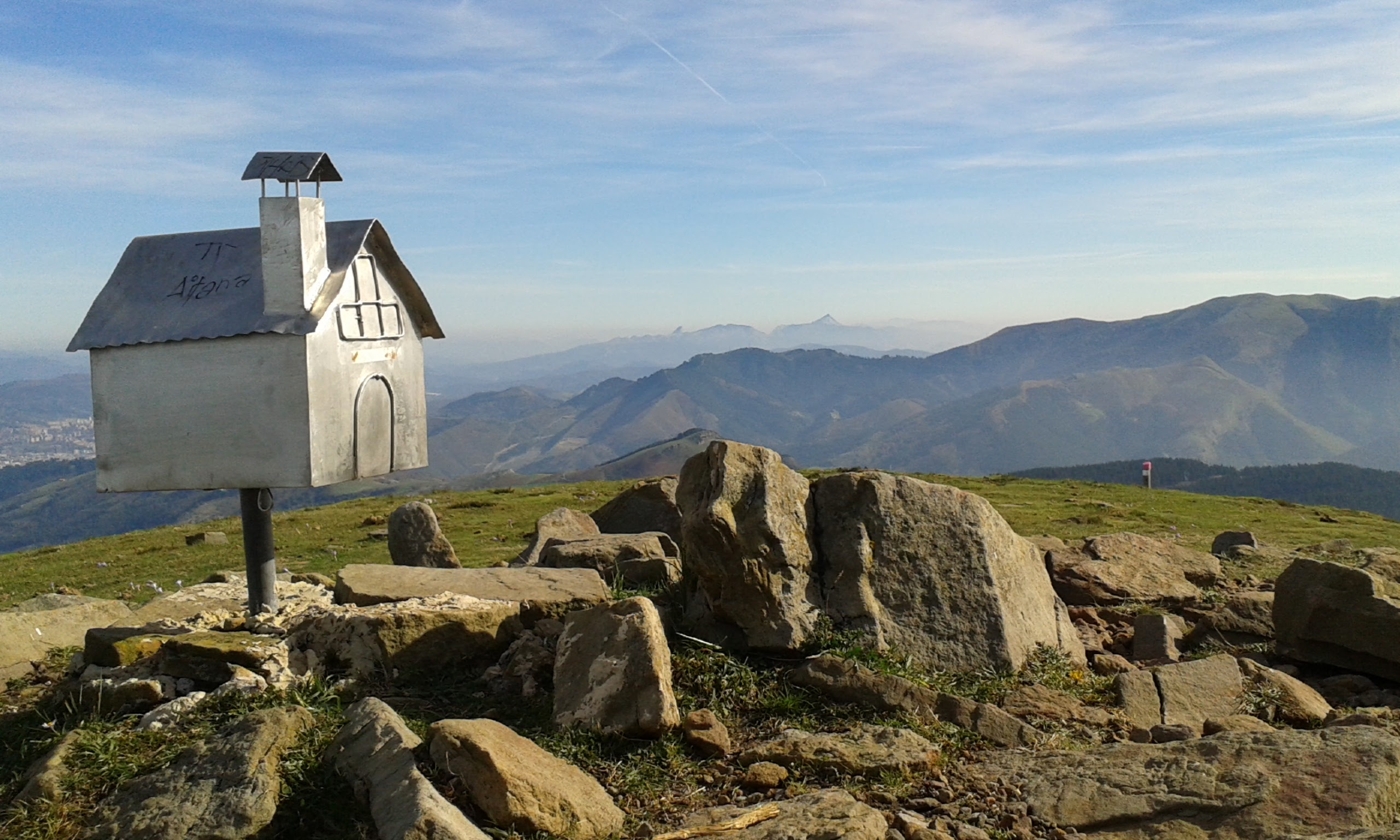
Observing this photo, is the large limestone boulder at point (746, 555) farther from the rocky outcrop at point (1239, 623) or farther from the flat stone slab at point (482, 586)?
the rocky outcrop at point (1239, 623)

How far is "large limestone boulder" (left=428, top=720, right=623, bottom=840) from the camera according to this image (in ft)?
23.3

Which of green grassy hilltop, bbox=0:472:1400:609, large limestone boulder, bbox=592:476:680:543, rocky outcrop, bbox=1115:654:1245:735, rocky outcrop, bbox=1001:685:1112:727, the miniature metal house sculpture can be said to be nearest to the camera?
rocky outcrop, bbox=1001:685:1112:727

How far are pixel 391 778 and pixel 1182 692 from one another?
25.2 feet

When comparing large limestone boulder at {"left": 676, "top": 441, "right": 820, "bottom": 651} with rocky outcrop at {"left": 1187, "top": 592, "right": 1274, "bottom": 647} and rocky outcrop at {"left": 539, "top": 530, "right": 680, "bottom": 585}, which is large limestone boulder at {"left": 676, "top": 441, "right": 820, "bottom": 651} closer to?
rocky outcrop at {"left": 539, "top": 530, "right": 680, "bottom": 585}

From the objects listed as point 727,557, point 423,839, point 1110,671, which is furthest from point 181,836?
point 1110,671

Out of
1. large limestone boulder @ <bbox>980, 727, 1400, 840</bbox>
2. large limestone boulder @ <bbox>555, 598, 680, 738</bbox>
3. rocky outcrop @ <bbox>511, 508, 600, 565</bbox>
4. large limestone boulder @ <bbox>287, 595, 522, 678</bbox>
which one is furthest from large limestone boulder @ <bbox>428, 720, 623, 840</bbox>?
rocky outcrop @ <bbox>511, 508, 600, 565</bbox>

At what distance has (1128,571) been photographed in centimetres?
1481

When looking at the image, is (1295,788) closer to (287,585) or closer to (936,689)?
(936,689)

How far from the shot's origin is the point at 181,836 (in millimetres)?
7230

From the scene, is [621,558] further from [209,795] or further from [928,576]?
[209,795]

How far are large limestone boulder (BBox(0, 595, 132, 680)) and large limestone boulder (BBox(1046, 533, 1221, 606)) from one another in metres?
12.6

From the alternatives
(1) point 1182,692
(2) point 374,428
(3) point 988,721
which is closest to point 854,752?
(3) point 988,721

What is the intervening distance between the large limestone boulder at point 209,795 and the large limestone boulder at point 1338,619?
10.9 metres

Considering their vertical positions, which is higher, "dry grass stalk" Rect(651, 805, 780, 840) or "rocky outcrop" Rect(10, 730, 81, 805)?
"rocky outcrop" Rect(10, 730, 81, 805)
